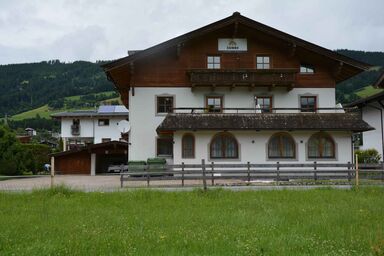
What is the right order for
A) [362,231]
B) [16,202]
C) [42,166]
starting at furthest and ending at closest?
[42,166]
[16,202]
[362,231]

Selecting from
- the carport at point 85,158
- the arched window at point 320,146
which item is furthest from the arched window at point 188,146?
the carport at point 85,158

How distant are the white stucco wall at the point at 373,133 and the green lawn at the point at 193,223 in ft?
61.2

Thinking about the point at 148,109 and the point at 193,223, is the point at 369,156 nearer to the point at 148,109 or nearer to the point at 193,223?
the point at 148,109

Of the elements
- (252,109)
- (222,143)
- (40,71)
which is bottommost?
(222,143)

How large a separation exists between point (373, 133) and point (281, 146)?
31.4ft

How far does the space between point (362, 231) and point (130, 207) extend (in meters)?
6.15

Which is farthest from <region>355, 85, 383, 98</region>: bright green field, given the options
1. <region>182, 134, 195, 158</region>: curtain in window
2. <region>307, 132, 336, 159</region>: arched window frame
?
<region>182, 134, 195, 158</region>: curtain in window

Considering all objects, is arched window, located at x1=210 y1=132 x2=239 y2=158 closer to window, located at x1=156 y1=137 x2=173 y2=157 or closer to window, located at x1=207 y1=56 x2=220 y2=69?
window, located at x1=156 y1=137 x2=173 y2=157

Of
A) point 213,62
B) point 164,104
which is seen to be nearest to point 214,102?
point 213,62

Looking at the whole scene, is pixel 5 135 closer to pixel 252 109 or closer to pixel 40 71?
pixel 252 109

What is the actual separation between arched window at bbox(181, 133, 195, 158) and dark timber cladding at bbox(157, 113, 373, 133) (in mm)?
968

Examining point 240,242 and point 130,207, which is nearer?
point 240,242

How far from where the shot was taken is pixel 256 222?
9.77 metres

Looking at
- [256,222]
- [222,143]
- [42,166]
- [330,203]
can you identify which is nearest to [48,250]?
[256,222]
